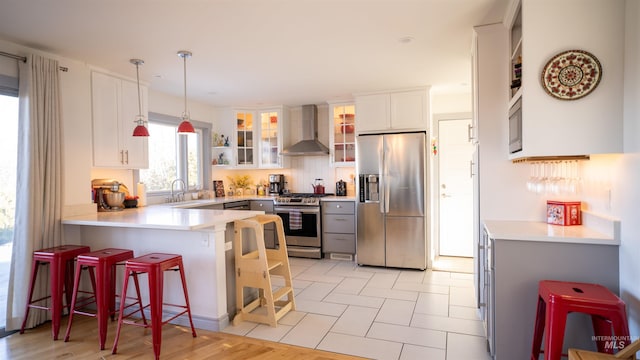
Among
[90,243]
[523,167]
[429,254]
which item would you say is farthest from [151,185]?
[523,167]

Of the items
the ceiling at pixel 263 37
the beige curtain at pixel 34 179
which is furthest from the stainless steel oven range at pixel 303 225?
the beige curtain at pixel 34 179

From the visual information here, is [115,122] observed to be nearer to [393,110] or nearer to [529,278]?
[393,110]

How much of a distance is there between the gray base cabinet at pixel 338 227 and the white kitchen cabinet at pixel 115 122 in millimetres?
2458

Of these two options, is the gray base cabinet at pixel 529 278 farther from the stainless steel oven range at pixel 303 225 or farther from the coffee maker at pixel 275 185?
the coffee maker at pixel 275 185

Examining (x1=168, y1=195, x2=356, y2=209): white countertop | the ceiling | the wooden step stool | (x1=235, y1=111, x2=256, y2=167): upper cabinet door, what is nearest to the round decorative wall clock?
the ceiling

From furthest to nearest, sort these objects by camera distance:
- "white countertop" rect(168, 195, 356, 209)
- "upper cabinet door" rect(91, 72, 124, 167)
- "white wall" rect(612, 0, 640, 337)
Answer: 1. "white countertop" rect(168, 195, 356, 209)
2. "upper cabinet door" rect(91, 72, 124, 167)
3. "white wall" rect(612, 0, 640, 337)

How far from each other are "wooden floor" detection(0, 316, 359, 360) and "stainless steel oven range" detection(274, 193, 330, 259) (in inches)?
96.3

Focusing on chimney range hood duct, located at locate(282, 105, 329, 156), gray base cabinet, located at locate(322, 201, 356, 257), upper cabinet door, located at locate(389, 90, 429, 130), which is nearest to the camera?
upper cabinet door, located at locate(389, 90, 429, 130)

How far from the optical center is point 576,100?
200 centimetres

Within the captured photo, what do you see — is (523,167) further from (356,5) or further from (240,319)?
(240,319)

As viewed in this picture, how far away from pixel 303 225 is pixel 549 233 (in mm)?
3446

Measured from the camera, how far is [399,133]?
15.2 ft

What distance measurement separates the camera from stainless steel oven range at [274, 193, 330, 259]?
201 inches

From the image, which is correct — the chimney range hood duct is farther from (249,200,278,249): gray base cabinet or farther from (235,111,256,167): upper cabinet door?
(249,200,278,249): gray base cabinet
